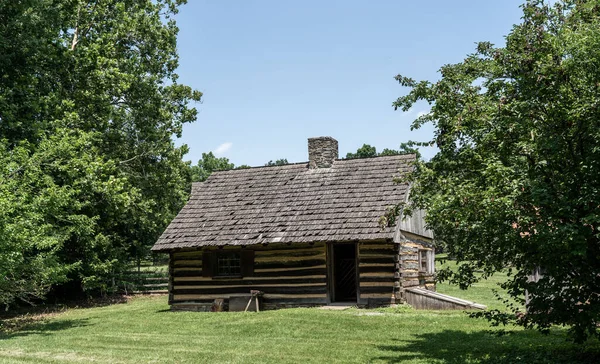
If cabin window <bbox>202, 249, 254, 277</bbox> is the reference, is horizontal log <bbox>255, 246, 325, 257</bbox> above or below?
above

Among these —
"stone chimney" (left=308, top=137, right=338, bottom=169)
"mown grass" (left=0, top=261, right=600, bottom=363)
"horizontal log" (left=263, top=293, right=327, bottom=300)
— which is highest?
"stone chimney" (left=308, top=137, right=338, bottom=169)

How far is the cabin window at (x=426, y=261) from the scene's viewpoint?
22.5m

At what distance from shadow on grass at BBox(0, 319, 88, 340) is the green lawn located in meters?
0.04

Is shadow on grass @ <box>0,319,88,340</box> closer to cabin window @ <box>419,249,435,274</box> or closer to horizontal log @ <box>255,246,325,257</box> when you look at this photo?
horizontal log @ <box>255,246,325,257</box>

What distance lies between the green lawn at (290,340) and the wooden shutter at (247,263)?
216 centimetres

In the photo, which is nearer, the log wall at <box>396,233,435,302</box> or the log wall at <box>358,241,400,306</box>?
the log wall at <box>358,241,400,306</box>

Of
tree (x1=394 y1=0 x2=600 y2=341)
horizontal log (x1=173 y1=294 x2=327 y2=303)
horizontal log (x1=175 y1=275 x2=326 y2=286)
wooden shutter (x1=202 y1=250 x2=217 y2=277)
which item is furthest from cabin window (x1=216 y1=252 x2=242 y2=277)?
tree (x1=394 y1=0 x2=600 y2=341)

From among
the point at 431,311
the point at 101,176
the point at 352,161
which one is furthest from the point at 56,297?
the point at 431,311

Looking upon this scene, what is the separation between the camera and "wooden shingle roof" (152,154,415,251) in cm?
1962

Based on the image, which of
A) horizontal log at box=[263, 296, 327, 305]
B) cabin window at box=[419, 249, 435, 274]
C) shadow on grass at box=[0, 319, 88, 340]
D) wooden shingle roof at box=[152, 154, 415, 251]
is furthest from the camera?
cabin window at box=[419, 249, 435, 274]

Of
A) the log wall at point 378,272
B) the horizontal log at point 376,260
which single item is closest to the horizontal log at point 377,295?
the log wall at point 378,272

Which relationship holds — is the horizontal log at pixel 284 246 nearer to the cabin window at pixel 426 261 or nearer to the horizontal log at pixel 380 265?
the horizontal log at pixel 380 265

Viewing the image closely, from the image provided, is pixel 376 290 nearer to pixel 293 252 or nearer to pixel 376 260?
pixel 376 260

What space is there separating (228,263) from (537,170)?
47.1ft
